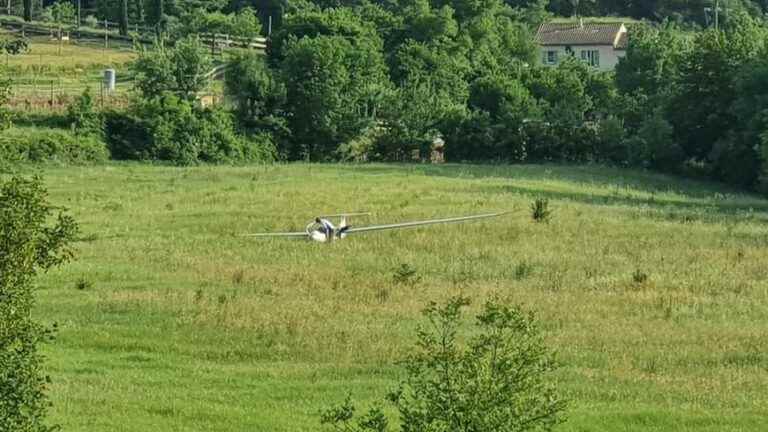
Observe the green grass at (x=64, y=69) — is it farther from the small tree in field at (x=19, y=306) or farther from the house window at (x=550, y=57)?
the small tree in field at (x=19, y=306)

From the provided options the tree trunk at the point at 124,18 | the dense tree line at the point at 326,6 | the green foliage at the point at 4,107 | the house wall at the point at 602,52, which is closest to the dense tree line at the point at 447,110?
the tree trunk at the point at 124,18

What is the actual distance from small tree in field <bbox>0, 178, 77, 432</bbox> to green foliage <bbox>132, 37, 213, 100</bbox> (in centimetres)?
6201

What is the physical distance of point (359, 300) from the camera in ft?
97.7

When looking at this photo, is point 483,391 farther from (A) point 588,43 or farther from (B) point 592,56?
(B) point 592,56

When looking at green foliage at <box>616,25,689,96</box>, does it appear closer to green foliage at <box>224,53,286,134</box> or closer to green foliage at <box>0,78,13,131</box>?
green foliage at <box>224,53,286,134</box>

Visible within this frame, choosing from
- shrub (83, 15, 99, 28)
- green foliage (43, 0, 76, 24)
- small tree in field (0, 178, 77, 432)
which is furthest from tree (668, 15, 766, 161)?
small tree in field (0, 178, 77, 432)

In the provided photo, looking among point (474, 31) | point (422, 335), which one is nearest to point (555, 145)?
point (474, 31)

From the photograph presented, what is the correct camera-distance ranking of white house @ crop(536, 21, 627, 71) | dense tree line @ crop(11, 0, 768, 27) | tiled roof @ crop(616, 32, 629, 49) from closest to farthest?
1. dense tree line @ crop(11, 0, 768, 27)
2. tiled roof @ crop(616, 32, 629, 49)
3. white house @ crop(536, 21, 627, 71)

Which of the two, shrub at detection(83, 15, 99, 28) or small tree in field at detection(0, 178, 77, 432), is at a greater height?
shrub at detection(83, 15, 99, 28)

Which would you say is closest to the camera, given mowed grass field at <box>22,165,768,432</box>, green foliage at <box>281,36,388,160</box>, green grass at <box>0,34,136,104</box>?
mowed grass field at <box>22,165,768,432</box>

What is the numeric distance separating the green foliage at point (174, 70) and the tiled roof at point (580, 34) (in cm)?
4849

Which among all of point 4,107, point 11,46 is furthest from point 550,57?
point 4,107

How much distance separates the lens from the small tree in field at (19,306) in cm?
1208

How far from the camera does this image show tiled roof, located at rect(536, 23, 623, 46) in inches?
4668
